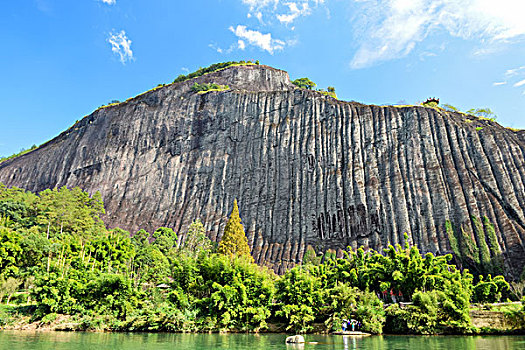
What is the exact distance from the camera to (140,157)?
61562 millimetres

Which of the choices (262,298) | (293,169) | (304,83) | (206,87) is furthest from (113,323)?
(304,83)

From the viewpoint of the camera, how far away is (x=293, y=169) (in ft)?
→ 167

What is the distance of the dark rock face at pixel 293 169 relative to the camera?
40.4m

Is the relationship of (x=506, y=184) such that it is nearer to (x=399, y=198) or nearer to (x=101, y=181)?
(x=399, y=198)

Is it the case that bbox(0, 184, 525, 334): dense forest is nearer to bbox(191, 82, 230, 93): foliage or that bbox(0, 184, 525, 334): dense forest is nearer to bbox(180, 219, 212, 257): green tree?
bbox(180, 219, 212, 257): green tree

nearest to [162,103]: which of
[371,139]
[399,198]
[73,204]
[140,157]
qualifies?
[140,157]

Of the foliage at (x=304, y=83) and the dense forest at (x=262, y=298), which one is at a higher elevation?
the foliage at (x=304, y=83)

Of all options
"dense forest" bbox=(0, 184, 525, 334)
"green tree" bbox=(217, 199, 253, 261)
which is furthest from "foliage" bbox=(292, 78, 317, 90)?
"dense forest" bbox=(0, 184, 525, 334)

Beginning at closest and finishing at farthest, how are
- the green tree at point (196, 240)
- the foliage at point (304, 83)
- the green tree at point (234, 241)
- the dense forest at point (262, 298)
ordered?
the dense forest at point (262, 298) < the green tree at point (234, 241) < the green tree at point (196, 240) < the foliage at point (304, 83)

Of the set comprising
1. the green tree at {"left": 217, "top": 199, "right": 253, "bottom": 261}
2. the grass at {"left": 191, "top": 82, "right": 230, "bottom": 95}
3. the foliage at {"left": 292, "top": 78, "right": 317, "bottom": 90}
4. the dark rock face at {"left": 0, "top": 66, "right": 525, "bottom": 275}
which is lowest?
the green tree at {"left": 217, "top": 199, "right": 253, "bottom": 261}

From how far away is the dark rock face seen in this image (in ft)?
133

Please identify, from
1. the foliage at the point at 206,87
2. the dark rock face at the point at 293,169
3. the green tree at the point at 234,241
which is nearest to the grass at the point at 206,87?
the foliage at the point at 206,87

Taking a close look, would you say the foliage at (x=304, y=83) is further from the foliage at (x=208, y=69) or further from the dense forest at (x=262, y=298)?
the dense forest at (x=262, y=298)

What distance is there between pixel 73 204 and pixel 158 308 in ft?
93.5
